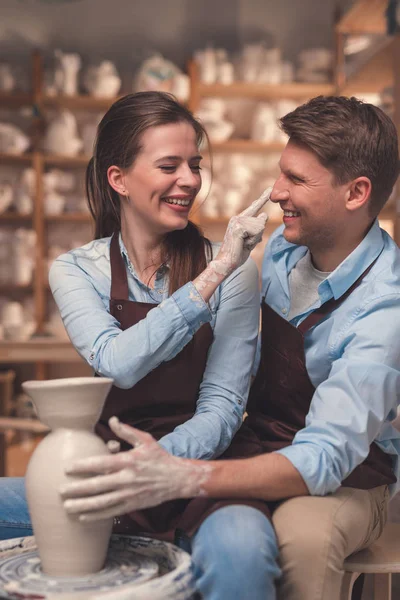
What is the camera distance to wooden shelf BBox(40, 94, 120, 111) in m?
5.86

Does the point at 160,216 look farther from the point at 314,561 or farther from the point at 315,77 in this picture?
the point at 315,77

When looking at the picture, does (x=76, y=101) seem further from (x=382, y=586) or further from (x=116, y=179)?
(x=382, y=586)

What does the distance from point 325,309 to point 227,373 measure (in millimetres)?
262

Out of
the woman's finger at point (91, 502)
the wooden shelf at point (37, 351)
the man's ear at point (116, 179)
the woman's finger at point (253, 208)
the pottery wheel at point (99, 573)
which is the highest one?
the man's ear at point (116, 179)

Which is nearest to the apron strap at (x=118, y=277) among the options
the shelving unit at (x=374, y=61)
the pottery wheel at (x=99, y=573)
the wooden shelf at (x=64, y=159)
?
the pottery wheel at (x=99, y=573)

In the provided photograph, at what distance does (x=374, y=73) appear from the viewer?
4.11 metres

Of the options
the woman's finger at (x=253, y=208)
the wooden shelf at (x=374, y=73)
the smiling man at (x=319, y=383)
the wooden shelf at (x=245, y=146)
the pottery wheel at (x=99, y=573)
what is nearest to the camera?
the pottery wheel at (x=99, y=573)

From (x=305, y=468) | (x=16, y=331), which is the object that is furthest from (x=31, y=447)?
(x=305, y=468)

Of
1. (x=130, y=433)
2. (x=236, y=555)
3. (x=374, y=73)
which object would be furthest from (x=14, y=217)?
(x=236, y=555)

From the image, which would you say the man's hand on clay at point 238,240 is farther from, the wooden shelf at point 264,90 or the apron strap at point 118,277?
the wooden shelf at point 264,90

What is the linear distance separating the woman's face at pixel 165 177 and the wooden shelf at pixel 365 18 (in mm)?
3140

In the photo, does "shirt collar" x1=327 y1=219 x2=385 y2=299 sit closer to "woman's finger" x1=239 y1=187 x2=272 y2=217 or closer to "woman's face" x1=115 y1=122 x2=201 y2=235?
"woman's finger" x1=239 y1=187 x2=272 y2=217

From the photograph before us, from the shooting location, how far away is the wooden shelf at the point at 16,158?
229 inches

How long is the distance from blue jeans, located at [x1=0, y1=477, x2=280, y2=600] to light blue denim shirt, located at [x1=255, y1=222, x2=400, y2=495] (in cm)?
15
